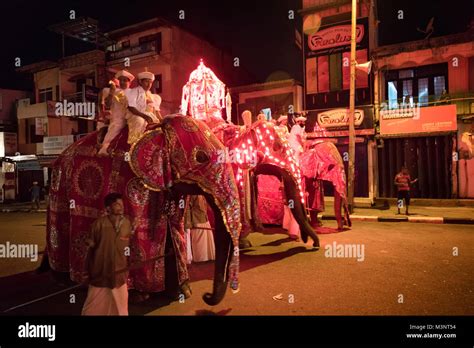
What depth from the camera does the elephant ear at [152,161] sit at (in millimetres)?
4676

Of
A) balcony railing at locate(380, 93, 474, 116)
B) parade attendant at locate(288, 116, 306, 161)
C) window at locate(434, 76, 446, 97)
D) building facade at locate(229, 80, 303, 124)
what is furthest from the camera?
building facade at locate(229, 80, 303, 124)

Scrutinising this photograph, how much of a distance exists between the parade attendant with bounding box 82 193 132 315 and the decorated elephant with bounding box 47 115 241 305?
18.2 inches

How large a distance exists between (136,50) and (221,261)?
69.2ft

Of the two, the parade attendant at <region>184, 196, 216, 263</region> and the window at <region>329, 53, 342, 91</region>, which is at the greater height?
the window at <region>329, 53, 342, 91</region>

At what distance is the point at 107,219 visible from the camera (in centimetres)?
386

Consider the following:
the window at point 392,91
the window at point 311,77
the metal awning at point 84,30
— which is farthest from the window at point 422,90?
the metal awning at point 84,30

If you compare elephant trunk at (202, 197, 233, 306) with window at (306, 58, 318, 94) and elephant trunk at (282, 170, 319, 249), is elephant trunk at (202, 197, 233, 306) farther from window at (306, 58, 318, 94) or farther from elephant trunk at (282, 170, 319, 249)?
window at (306, 58, 318, 94)

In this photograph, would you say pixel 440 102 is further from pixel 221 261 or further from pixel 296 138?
pixel 221 261

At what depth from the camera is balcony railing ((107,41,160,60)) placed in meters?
22.1

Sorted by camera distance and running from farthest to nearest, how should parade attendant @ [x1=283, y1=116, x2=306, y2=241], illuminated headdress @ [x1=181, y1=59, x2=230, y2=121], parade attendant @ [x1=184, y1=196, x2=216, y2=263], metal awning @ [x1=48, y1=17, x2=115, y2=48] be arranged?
metal awning @ [x1=48, y1=17, x2=115, y2=48] → parade attendant @ [x1=283, y1=116, x2=306, y2=241] → illuminated headdress @ [x1=181, y1=59, x2=230, y2=121] → parade attendant @ [x1=184, y1=196, x2=216, y2=263]

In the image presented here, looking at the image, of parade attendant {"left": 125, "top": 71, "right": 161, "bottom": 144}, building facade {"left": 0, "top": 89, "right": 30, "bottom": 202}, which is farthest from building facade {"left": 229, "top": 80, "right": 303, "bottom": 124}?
building facade {"left": 0, "top": 89, "right": 30, "bottom": 202}

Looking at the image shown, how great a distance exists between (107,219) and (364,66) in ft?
39.3

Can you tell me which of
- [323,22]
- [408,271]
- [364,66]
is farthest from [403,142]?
[408,271]

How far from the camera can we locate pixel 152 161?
472 cm
